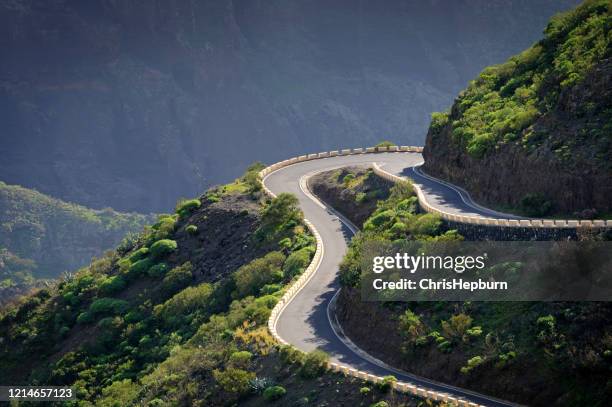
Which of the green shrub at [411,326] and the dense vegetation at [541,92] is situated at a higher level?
the dense vegetation at [541,92]

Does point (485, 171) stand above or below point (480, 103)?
below

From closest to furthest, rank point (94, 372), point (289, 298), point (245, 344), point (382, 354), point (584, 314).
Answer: point (584, 314) → point (382, 354) → point (245, 344) → point (289, 298) → point (94, 372)

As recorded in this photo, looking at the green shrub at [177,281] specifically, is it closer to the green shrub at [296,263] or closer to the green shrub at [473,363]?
the green shrub at [296,263]

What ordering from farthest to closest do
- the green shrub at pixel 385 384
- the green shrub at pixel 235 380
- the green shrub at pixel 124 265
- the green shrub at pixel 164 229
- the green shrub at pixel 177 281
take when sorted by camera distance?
the green shrub at pixel 164 229
the green shrub at pixel 124 265
the green shrub at pixel 177 281
the green shrub at pixel 235 380
the green shrub at pixel 385 384

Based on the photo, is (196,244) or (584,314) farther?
(196,244)

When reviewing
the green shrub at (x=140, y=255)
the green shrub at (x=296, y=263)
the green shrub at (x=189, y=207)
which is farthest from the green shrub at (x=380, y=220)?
the green shrub at (x=189, y=207)

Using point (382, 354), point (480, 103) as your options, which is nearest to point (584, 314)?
point (382, 354)

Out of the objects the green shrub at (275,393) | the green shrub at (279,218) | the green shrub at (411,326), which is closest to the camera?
the green shrub at (411,326)

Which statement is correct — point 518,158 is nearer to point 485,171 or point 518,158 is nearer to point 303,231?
point 485,171
